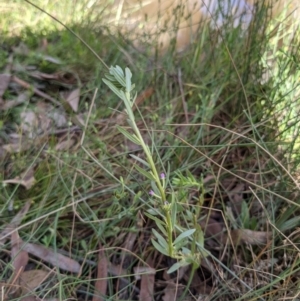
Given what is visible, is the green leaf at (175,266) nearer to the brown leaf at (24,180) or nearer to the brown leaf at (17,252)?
the brown leaf at (17,252)

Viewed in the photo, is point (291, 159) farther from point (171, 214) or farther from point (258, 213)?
point (171, 214)

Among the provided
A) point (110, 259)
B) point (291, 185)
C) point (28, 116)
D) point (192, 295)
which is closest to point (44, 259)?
point (110, 259)

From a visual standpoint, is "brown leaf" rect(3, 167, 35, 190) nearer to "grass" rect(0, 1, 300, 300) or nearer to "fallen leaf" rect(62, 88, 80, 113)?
"grass" rect(0, 1, 300, 300)

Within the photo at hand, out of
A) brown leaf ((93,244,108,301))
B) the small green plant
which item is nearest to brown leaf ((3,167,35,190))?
brown leaf ((93,244,108,301))

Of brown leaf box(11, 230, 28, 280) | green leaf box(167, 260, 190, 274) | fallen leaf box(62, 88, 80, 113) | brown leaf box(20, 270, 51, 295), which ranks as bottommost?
brown leaf box(20, 270, 51, 295)

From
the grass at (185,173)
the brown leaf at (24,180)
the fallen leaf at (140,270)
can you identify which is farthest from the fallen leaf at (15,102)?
the fallen leaf at (140,270)

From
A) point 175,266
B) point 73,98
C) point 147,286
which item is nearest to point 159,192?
point 175,266
